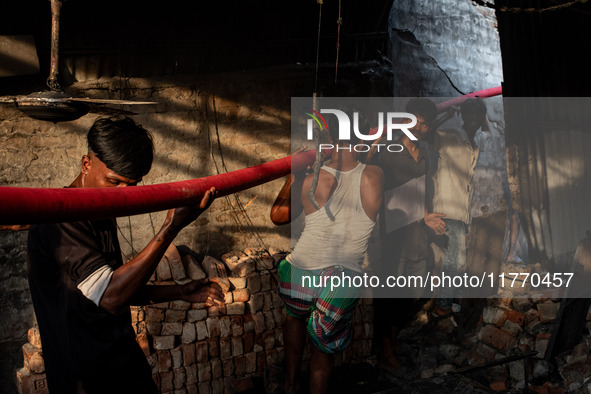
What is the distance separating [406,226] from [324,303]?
1.88 meters


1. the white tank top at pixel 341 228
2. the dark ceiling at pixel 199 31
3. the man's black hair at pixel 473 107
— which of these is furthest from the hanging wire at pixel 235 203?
the man's black hair at pixel 473 107

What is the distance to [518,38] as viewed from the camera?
543cm

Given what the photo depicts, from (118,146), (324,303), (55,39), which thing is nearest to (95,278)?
(118,146)

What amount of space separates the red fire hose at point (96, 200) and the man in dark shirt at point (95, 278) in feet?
0.27

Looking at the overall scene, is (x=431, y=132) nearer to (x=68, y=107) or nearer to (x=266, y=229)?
(x=266, y=229)

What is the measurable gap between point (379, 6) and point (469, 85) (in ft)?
9.54

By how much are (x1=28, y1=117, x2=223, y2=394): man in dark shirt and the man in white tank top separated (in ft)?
5.28

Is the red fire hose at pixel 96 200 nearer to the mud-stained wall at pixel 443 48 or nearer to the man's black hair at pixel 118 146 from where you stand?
the man's black hair at pixel 118 146

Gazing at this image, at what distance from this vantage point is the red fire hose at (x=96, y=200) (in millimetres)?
1473

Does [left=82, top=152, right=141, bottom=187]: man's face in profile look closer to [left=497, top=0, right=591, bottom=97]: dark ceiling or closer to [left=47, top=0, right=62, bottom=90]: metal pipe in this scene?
[left=47, top=0, right=62, bottom=90]: metal pipe

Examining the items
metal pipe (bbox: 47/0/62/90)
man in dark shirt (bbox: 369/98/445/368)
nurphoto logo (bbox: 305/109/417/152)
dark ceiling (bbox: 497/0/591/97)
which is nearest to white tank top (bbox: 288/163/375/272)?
nurphoto logo (bbox: 305/109/417/152)

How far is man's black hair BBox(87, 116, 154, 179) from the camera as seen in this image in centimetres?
205

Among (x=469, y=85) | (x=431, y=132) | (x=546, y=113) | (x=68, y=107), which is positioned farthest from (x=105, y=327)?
(x=469, y=85)

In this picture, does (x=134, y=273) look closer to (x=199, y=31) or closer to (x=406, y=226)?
(x=199, y=31)
